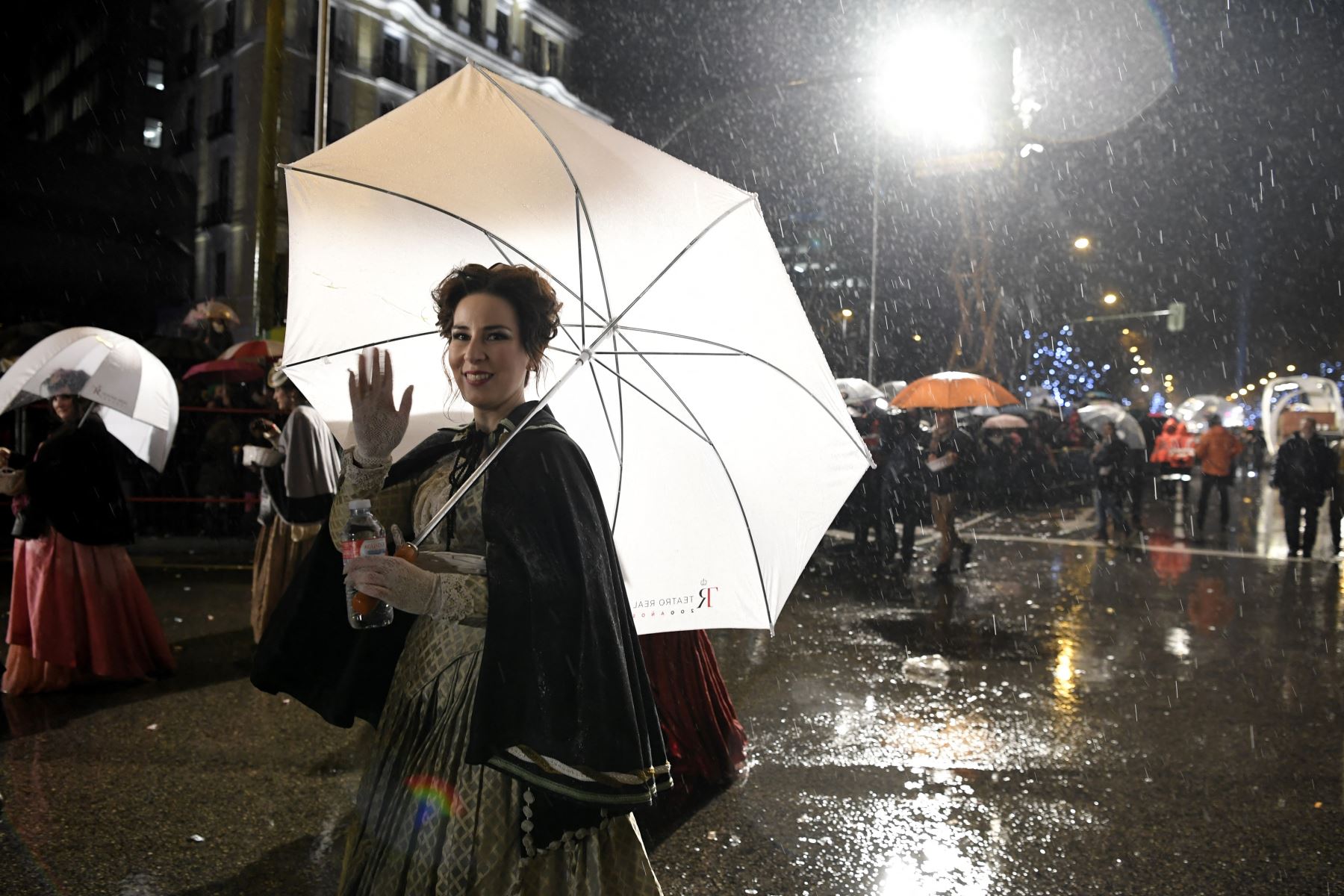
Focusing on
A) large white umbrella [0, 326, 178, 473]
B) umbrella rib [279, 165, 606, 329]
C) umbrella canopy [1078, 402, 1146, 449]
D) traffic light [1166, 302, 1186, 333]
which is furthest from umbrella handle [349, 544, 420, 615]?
traffic light [1166, 302, 1186, 333]

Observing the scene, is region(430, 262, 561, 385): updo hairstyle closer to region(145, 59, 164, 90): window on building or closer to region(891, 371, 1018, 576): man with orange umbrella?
region(891, 371, 1018, 576): man with orange umbrella

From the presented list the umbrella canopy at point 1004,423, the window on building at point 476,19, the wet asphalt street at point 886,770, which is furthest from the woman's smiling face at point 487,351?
the window on building at point 476,19

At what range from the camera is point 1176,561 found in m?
13.1

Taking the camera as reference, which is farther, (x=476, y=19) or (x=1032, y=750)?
(x=476, y=19)

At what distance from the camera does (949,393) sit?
45.0 feet

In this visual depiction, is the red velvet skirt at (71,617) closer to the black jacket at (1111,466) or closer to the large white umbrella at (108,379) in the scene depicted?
the large white umbrella at (108,379)

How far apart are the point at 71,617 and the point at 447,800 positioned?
15.8 feet

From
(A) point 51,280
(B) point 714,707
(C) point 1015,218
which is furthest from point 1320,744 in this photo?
(C) point 1015,218

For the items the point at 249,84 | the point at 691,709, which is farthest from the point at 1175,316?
the point at 249,84

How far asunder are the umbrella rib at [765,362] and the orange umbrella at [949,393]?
33.6 ft

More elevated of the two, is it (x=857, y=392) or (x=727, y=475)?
(x=857, y=392)

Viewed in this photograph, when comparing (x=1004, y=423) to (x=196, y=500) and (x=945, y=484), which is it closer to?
(x=945, y=484)

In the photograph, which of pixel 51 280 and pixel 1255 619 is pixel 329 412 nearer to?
pixel 1255 619

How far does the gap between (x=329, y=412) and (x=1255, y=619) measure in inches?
350
